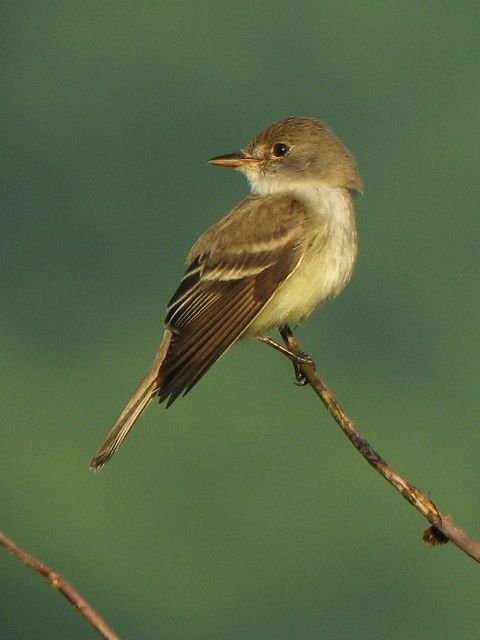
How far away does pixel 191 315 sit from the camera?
3.93 metres

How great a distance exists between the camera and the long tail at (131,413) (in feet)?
11.8

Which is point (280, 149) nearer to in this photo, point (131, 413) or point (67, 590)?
point (131, 413)

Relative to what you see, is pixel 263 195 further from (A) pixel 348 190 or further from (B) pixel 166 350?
(B) pixel 166 350

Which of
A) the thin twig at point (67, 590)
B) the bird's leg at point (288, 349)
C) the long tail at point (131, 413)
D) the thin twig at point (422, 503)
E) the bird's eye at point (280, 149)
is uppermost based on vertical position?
the bird's eye at point (280, 149)

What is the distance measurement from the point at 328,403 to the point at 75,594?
1.15m

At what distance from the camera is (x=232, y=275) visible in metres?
4.06

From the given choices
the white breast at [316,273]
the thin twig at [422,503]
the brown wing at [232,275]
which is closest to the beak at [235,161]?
the brown wing at [232,275]

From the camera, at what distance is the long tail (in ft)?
11.8

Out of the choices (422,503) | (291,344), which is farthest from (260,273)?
(422,503)

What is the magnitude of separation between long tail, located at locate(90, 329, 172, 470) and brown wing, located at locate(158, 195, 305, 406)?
7cm

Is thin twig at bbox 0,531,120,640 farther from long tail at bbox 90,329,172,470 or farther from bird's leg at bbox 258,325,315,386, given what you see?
bird's leg at bbox 258,325,315,386

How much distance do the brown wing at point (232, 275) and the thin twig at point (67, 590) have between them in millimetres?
2081

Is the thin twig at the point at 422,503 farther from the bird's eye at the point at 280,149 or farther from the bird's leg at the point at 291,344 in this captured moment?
the bird's eye at the point at 280,149

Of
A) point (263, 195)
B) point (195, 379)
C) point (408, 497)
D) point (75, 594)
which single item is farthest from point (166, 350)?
point (75, 594)
